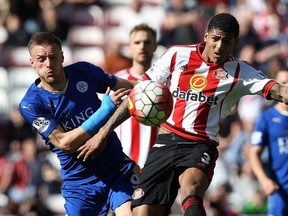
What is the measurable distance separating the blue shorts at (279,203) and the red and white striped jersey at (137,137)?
1694 mm

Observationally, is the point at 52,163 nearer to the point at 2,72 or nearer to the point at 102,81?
the point at 2,72

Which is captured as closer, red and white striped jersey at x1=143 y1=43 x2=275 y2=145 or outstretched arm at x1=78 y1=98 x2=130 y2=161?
outstretched arm at x1=78 y1=98 x2=130 y2=161

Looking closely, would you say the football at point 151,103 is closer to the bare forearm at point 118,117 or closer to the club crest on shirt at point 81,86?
the bare forearm at point 118,117

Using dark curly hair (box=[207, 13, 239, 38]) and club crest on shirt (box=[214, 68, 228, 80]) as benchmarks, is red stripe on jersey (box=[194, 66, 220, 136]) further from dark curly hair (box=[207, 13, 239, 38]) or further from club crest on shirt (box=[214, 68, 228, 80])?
dark curly hair (box=[207, 13, 239, 38])

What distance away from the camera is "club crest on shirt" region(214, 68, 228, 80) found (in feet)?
26.8

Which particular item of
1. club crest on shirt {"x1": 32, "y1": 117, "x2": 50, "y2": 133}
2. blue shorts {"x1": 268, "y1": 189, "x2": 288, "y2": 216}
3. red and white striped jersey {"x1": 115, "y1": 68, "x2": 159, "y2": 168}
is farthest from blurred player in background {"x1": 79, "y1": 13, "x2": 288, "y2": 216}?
blue shorts {"x1": 268, "y1": 189, "x2": 288, "y2": 216}

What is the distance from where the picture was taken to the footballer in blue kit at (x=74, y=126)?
26.5 feet

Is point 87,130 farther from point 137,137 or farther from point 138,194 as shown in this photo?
point 137,137

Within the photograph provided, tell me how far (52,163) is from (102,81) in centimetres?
703

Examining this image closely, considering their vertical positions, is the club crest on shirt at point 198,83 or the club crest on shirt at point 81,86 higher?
the club crest on shirt at point 198,83

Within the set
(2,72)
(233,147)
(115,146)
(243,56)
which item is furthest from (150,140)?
(2,72)

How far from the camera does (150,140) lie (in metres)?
10.4

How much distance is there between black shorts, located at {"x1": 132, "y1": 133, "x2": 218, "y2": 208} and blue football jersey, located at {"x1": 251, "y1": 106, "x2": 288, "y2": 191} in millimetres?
2640

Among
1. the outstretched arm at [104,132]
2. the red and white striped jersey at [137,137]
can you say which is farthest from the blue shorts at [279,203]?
the outstretched arm at [104,132]
